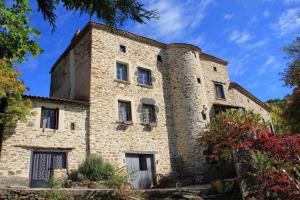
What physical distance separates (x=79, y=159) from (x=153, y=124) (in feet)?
16.0

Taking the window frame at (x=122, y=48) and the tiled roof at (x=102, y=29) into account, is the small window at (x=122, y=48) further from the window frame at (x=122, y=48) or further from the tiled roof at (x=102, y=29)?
the tiled roof at (x=102, y=29)

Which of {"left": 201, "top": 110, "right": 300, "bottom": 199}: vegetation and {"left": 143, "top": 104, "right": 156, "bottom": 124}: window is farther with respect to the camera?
{"left": 143, "top": 104, "right": 156, "bottom": 124}: window

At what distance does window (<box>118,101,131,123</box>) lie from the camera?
609 inches

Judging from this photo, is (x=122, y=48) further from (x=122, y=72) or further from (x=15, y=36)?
(x=15, y=36)

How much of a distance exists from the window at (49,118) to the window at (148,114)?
5.11 metres

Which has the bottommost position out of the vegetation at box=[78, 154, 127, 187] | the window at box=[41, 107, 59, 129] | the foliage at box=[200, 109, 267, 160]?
the vegetation at box=[78, 154, 127, 187]

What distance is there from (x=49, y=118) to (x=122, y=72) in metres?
5.40

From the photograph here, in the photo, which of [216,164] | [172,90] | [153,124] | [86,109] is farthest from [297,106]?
[86,109]

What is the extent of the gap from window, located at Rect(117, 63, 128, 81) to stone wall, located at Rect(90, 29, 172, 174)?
0.85ft

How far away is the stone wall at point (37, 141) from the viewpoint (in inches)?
449

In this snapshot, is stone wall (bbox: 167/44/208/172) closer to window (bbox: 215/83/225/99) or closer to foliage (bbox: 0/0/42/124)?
window (bbox: 215/83/225/99)

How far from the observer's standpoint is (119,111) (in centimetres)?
1547

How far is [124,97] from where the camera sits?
1584 centimetres

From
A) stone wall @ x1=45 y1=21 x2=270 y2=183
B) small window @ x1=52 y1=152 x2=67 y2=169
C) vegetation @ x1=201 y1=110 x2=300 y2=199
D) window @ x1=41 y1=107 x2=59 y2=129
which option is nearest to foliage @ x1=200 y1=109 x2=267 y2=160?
vegetation @ x1=201 y1=110 x2=300 y2=199
